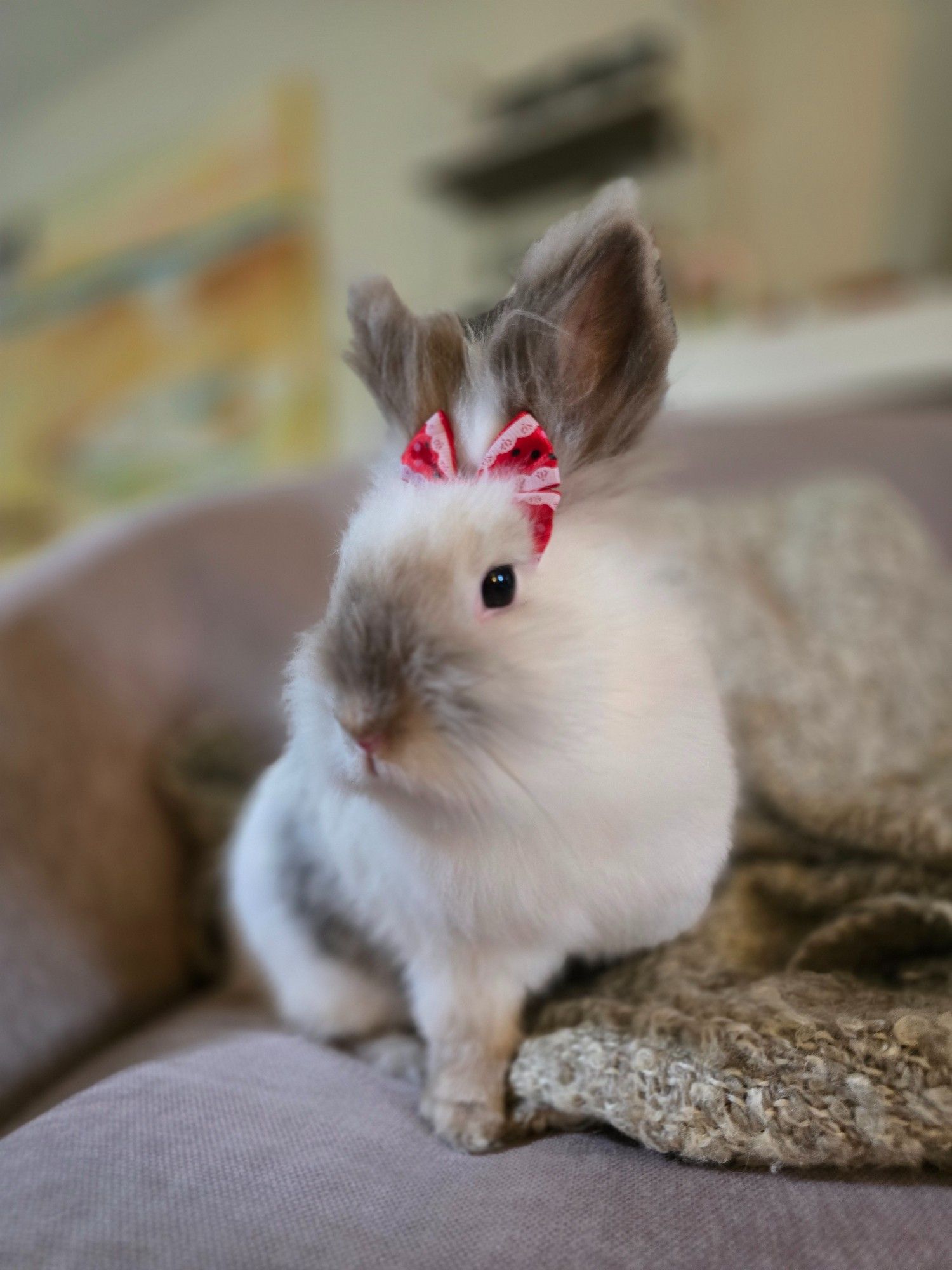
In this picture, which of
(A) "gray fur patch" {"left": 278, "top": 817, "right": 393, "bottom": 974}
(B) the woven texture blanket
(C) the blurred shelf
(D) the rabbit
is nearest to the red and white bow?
(D) the rabbit

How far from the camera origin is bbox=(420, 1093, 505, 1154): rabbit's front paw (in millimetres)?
541

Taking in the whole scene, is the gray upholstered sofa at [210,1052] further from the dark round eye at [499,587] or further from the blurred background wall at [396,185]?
the blurred background wall at [396,185]

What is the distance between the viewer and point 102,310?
3.27m

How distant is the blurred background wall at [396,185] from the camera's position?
2033 mm

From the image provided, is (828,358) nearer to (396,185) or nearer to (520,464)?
(520,464)

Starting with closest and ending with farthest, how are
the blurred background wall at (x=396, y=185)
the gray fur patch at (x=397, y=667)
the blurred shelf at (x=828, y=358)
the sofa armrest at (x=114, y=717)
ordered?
the gray fur patch at (x=397, y=667)
the sofa armrest at (x=114, y=717)
the blurred shelf at (x=828, y=358)
the blurred background wall at (x=396, y=185)

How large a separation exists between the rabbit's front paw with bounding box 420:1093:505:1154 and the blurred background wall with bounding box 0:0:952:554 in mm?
1306

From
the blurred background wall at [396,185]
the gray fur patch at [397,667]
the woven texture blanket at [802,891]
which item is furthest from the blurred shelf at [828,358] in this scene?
the gray fur patch at [397,667]

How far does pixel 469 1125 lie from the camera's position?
1.79ft

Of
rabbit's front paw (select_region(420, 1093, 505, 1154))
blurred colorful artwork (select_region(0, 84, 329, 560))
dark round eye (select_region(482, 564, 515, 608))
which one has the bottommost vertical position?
rabbit's front paw (select_region(420, 1093, 505, 1154))

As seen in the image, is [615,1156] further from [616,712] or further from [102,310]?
[102,310]

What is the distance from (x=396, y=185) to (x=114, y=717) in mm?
2327

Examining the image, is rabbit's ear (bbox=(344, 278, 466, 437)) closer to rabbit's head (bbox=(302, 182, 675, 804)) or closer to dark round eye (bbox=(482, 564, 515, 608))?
rabbit's head (bbox=(302, 182, 675, 804))

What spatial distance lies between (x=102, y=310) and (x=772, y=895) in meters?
3.34
